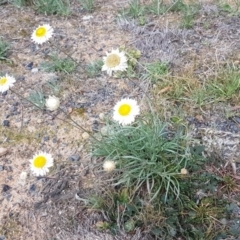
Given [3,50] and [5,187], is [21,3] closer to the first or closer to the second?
[3,50]

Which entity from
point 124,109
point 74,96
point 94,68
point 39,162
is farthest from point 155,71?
point 39,162

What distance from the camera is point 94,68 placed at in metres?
3.26

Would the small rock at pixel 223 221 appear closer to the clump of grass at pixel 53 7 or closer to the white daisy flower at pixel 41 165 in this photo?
the white daisy flower at pixel 41 165

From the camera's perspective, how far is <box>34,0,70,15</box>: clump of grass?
12.4 feet

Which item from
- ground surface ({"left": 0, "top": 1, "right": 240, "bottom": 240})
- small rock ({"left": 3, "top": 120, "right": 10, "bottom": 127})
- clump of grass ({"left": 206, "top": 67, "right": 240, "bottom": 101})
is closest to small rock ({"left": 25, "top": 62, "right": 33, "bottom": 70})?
ground surface ({"left": 0, "top": 1, "right": 240, "bottom": 240})

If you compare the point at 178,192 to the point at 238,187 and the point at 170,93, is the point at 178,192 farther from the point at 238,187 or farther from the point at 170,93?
the point at 170,93

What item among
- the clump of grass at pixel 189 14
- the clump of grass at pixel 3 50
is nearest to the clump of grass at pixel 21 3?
the clump of grass at pixel 3 50

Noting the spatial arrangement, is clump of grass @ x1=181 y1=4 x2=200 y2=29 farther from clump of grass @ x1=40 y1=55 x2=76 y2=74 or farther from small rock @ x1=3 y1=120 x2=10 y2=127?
small rock @ x1=3 y1=120 x2=10 y2=127

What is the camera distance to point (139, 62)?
328 centimetres

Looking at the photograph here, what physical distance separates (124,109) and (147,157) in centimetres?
31

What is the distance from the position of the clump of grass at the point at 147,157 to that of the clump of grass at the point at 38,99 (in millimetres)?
686

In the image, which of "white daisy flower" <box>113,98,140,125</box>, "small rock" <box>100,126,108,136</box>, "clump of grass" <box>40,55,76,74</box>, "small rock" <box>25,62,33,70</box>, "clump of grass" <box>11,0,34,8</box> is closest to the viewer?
"white daisy flower" <box>113,98,140,125</box>

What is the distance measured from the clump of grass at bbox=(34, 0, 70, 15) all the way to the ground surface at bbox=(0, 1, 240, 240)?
2.2 inches

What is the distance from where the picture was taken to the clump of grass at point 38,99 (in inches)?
121
